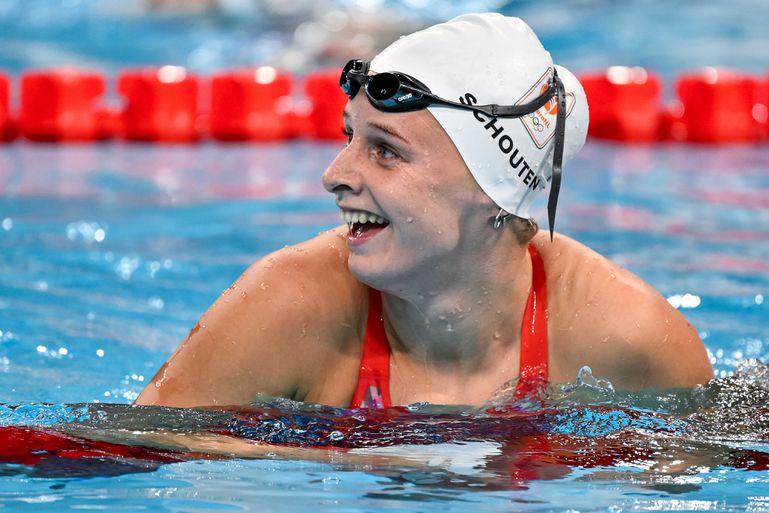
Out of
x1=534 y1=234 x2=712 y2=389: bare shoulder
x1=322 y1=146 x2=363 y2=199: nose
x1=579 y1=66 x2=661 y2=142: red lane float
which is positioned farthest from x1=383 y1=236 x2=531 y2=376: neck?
x1=579 y1=66 x2=661 y2=142: red lane float

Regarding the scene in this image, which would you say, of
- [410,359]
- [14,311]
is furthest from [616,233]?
[410,359]

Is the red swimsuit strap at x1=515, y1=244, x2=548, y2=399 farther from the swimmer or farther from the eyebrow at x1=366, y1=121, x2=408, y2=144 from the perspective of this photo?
the eyebrow at x1=366, y1=121, x2=408, y2=144

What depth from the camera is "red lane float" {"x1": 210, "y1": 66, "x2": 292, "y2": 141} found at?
11.0 meters

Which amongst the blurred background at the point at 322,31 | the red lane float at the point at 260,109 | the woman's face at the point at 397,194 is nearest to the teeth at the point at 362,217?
the woman's face at the point at 397,194

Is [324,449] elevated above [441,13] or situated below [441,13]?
below

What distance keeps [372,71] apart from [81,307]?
9.57ft

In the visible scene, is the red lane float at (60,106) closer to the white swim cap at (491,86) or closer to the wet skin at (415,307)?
the wet skin at (415,307)

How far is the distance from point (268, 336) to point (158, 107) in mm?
8243

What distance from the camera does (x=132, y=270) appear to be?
632cm

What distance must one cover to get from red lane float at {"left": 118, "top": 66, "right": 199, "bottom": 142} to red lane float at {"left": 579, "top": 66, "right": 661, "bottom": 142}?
359 centimetres

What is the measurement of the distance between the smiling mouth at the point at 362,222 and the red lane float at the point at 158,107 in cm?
806

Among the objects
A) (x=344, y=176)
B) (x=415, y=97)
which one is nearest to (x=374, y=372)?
(x=344, y=176)

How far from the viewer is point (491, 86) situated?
10.6 feet

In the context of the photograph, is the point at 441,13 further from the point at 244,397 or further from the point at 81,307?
the point at 244,397
